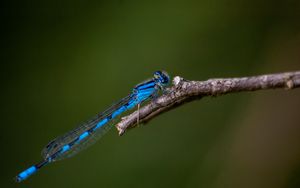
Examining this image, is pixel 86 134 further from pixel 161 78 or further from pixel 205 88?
pixel 205 88

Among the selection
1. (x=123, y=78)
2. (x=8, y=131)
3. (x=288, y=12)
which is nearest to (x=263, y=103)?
(x=288, y=12)

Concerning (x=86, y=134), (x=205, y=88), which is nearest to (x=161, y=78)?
(x=86, y=134)

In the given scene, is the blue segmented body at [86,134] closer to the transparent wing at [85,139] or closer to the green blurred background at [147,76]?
the transparent wing at [85,139]

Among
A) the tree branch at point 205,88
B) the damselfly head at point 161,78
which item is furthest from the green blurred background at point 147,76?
the tree branch at point 205,88

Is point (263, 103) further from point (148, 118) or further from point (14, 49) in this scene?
point (14, 49)

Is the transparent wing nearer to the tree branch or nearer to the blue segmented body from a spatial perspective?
the blue segmented body

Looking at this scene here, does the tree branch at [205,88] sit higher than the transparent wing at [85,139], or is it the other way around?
the transparent wing at [85,139]
